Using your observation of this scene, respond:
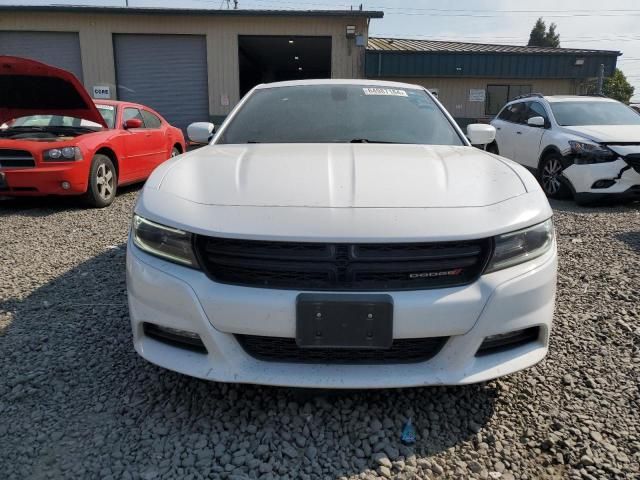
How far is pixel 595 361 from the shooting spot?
2.59m

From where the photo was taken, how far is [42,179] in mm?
5980

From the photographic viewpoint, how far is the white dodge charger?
1801 mm

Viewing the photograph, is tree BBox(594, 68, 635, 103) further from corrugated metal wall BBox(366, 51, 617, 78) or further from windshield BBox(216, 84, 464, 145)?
windshield BBox(216, 84, 464, 145)

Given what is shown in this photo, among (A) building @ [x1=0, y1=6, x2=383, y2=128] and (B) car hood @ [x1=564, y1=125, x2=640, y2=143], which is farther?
(A) building @ [x1=0, y1=6, x2=383, y2=128]

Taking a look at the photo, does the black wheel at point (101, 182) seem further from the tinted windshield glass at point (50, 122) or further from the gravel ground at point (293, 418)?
the gravel ground at point (293, 418)

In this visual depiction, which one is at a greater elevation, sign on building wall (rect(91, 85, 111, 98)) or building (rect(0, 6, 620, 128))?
building (rect(0, 6, 620, 128))

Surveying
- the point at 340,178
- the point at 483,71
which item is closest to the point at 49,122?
the point at 340,178

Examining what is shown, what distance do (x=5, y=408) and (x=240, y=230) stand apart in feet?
4.49

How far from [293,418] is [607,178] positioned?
19.7 ft

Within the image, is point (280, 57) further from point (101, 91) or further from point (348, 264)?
point (348, 264)

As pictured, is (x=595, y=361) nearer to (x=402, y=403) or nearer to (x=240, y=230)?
(x=402, y=403)

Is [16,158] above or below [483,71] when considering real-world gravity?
below

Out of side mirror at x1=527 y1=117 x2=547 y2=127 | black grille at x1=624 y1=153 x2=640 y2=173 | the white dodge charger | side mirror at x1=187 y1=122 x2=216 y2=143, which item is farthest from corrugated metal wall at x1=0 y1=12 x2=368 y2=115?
the white dodge charger

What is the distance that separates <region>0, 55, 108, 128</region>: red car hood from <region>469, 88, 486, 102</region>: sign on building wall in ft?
56.6
